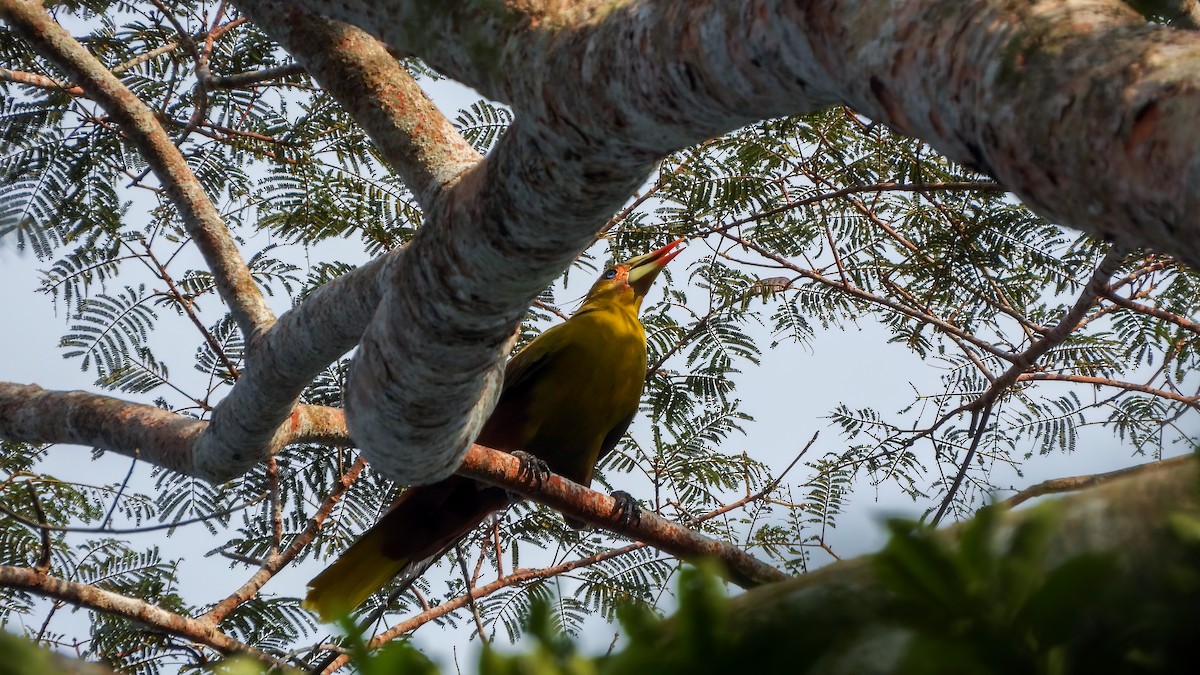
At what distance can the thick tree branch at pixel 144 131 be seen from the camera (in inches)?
122

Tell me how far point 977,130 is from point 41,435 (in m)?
2.95

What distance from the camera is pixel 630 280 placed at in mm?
4719

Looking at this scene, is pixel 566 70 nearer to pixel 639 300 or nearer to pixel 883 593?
pixel 883 593

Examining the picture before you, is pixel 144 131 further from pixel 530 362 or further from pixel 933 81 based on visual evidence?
pixel 933 81

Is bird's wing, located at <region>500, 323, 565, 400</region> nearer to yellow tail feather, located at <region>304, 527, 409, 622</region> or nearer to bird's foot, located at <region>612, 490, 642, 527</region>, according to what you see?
yellow tail feather, located at <region>304, 527, 409, 622</region>

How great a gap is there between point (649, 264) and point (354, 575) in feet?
5.86

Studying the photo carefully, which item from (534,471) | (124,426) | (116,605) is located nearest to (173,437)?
(124,426)

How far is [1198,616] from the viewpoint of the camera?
1.63ft

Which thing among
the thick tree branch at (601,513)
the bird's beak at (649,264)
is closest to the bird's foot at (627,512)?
the thick tree branch at (601,513)

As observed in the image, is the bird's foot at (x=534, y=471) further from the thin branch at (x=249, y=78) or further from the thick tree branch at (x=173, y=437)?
the thin branch at (x=249, y=78)

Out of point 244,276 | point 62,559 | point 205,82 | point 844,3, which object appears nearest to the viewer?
point 844,3

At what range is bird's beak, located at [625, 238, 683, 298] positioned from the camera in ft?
14.8

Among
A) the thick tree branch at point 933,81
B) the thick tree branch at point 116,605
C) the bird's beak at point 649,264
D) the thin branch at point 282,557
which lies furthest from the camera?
the bird's beak at point 649,264

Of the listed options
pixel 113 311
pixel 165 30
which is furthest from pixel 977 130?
pixel 165 30
